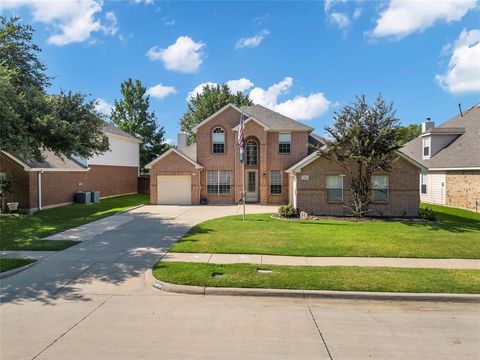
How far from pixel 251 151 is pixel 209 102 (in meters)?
21.4

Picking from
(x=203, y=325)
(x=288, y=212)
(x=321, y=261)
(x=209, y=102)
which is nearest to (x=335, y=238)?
(x=321, y=261)

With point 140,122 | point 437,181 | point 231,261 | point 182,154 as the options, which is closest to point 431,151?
point 437,181

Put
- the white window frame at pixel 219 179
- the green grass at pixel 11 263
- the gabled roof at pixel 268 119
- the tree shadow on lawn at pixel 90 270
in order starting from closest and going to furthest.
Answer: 1. the tree shadow on lawn at pixel 90 270
2. the green grass at pixel 11 263
3. the gabled roof at pixel 268 119
4. the white window frame at pixel 219 179

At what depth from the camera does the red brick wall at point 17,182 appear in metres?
20.2

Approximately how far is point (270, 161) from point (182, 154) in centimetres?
672

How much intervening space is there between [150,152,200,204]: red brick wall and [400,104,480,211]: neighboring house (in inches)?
618

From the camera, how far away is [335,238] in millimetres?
12406

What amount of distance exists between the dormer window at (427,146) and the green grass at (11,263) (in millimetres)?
28506

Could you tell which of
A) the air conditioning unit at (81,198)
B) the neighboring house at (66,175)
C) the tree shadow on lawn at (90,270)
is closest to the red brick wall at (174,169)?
the neighboring house at (66,175)

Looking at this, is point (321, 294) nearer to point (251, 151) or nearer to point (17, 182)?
point (251, 151)

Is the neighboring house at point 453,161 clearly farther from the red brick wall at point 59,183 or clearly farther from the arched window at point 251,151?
the red brick wall at point 59,183

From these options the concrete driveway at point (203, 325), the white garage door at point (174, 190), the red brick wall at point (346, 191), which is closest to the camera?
the concrete driveway at point (203, 325)

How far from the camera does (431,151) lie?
2756 centimetres

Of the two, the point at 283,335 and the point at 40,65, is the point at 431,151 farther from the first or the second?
the point at 40,65
